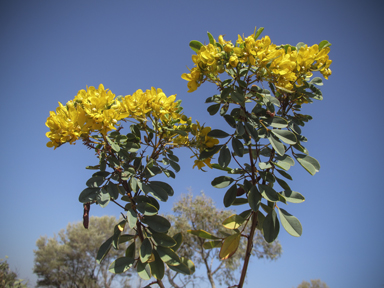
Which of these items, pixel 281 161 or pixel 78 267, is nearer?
pixel 281 161

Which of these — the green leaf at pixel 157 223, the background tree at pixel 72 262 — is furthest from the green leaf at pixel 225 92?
the background tree at pixel 72 262

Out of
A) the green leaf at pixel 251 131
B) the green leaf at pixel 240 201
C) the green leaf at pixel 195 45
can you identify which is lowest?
the green leaf at pixel 240 201

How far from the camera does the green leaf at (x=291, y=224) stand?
1.12m

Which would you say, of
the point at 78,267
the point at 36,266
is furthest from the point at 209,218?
the point at 36,266

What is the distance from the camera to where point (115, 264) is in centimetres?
116

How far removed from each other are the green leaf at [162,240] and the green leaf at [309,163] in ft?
2.47

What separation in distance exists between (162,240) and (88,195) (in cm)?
42

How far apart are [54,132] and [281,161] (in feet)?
3.65

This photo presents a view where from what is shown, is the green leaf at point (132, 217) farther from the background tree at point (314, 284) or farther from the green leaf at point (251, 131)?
the background tree at point (314, 284)

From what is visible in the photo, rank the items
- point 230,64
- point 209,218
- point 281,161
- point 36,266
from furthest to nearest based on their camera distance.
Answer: point 36,266 < point 209,218 < point 281,161 < point 230,64

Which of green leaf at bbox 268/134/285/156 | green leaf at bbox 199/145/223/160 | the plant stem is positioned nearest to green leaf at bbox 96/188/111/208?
green leaf at bbox 199/145/223/160

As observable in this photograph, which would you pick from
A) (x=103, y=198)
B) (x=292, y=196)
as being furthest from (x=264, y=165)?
(x=103, y=198)

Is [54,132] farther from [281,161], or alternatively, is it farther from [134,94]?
[281,161]

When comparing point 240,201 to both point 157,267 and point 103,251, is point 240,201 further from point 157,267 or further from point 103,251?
point 103,251
